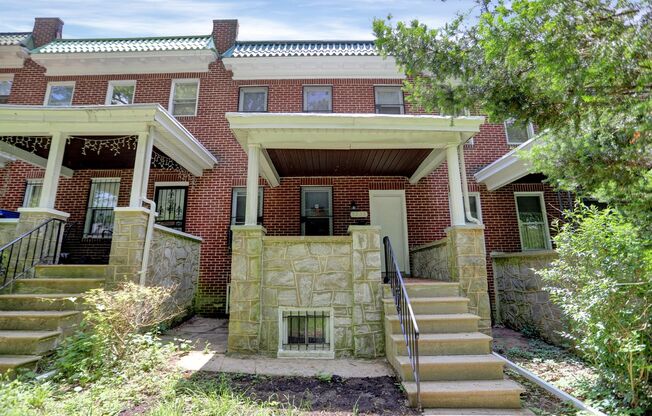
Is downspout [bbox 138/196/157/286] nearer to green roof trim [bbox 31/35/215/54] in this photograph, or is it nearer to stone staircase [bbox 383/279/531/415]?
stone staircase [bbox 383/279/531/415]

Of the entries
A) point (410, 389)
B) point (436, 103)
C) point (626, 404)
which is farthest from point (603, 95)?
point (410, 389)

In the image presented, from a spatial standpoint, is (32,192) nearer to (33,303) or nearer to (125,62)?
(125,62)

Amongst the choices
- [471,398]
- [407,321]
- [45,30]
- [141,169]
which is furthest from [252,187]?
[45,30]

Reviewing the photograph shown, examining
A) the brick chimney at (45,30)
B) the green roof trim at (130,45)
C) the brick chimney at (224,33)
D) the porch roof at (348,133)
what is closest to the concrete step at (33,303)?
the porch roof at (348,133)

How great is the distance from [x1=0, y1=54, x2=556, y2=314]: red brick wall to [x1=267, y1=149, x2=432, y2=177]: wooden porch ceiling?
390 mm

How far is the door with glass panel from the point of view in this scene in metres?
8.02


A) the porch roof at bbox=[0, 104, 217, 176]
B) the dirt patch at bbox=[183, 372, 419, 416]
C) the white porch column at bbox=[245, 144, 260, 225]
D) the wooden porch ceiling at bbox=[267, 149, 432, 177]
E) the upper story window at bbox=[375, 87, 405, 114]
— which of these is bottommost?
the dirt patch at bbox=[183, 372, 419, 416]

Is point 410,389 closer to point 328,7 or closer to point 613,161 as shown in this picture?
point 613,161

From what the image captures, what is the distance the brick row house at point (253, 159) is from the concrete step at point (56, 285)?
53 cm

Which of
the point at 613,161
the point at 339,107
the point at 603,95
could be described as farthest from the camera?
the point at 339,107

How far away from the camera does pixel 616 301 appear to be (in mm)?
3350

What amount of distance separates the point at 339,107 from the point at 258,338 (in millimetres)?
6318

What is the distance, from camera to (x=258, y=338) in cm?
484

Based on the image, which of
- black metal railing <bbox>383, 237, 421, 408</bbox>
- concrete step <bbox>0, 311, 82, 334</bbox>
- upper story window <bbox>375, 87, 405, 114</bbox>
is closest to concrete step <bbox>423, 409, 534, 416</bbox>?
black metal railing <bbox>383, 237, 421, 408</bbox>
